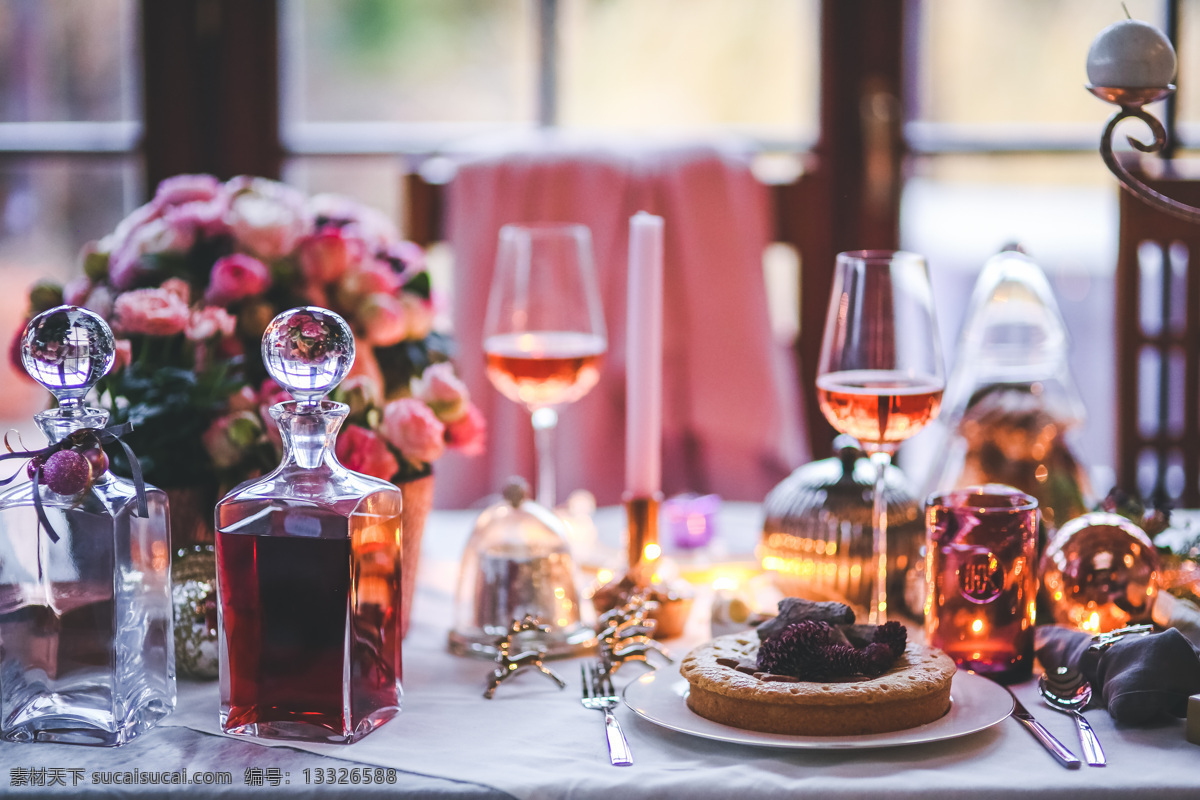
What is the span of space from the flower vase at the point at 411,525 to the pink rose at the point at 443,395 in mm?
63

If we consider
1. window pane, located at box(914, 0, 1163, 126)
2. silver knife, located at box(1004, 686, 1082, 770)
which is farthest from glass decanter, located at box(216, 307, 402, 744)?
window pane, located at box(914, 0, 1163, 126)

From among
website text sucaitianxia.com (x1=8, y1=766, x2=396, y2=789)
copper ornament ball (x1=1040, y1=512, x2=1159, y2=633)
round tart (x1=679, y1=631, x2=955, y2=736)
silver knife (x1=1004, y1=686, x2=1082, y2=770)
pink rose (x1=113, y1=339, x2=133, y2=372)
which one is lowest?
website text sucaitianxia.com (x1=8, y1=766, x2=396, y2=789)

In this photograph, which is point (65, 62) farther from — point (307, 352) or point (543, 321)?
point (307, 352)

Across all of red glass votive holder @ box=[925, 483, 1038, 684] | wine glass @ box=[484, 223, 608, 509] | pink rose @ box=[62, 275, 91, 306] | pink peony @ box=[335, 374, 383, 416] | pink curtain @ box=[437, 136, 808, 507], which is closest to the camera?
red glass votive holder @ box=[925, 483, 1038, 684]

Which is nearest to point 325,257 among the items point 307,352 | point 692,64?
point 307,352

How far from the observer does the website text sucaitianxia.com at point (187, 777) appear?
0.70 meters

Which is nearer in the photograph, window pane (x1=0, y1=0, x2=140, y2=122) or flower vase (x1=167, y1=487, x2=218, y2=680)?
flower vase (x1=167, y1=487, x2=218, y2=680)

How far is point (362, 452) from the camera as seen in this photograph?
36.1 inches

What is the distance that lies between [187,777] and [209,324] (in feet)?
1.22

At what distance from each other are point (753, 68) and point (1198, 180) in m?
1.18

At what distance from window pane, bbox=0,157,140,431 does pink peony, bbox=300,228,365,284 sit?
1941mm

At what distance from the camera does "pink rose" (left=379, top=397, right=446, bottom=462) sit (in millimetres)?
948

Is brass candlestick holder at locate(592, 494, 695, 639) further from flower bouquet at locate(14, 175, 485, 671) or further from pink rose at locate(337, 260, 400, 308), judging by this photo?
pink rose at locate(337, 260, 400, 308)

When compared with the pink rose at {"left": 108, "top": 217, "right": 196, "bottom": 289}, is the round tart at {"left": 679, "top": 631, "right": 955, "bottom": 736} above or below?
below
